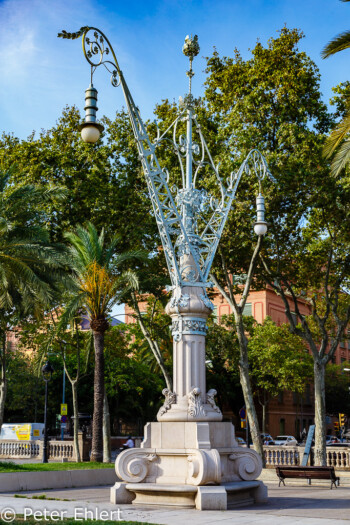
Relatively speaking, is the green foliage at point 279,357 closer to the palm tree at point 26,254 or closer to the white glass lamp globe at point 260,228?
the palm tree at point 26,254

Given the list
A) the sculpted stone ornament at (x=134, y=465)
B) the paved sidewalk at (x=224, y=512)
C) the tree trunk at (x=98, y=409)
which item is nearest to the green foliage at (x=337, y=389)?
the tree trunk at (x=98, y=409)

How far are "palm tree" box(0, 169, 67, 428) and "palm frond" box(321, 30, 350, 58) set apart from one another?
9.74 meters

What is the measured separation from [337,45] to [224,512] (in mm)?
10160

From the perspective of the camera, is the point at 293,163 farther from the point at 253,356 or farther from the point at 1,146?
the point at 253,356

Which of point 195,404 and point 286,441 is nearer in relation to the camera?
point 195,404

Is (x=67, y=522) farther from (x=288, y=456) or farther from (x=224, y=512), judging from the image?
(x=288, y=456)

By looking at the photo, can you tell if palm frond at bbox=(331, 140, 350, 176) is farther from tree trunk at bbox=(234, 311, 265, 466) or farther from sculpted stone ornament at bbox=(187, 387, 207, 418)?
tree trunk at bbox=(234, 311, 265, 466)

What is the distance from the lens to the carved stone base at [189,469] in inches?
425

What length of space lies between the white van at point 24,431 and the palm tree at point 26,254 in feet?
58.5

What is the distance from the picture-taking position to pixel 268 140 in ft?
72.5

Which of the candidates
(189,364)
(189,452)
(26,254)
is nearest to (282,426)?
(26,254)

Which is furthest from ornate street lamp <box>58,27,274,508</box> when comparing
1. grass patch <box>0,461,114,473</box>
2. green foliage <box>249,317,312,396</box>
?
green foliage <box>249,317,312,396</box>

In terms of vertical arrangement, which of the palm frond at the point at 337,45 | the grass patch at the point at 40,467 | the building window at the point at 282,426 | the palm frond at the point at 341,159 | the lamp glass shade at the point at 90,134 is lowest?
the building window at the point at 282,426

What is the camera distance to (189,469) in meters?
11.1
